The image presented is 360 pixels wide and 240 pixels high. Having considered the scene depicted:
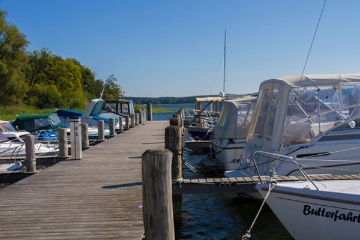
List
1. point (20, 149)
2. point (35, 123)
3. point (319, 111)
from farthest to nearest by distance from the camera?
point (35, 123) → point (20, 149) → point (319, 111)

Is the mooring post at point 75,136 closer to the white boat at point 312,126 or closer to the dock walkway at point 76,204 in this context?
the dock walkway at point 76,204

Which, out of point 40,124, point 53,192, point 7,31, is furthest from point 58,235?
point 7,31

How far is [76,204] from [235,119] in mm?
9170

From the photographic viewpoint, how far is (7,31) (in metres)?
51.3

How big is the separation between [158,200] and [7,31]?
2051 inches

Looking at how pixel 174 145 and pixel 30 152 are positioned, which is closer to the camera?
pixel 174 145

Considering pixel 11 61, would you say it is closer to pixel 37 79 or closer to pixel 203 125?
pixel 37 79

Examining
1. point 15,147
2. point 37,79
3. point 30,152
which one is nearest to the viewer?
point 30,152

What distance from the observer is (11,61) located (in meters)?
51.2

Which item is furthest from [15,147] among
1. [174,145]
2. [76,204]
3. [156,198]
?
[156,198]

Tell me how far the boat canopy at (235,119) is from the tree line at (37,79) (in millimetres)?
19764

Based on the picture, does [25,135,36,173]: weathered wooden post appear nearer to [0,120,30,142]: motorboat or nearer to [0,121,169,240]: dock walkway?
[0,121,169,240]: dock walkway

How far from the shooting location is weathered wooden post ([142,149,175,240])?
4.82 meters

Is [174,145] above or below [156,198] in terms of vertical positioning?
above
